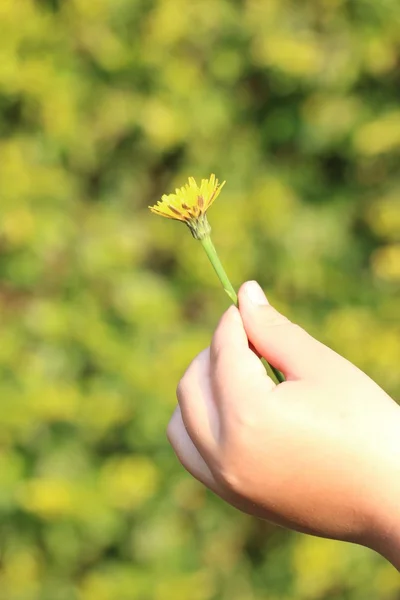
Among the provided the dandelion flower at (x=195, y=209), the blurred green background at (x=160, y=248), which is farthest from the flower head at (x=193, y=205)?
the blurred green background at (x=160, y=248)

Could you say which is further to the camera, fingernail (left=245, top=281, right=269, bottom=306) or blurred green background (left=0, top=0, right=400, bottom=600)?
blurred green background (left=0, top=0, right=400, bottom=600)

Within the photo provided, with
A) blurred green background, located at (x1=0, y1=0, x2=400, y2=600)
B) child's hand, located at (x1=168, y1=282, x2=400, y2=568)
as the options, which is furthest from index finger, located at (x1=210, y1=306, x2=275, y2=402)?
blurred green background, located at (x1=0, y1=0, x2=400, y2=600)

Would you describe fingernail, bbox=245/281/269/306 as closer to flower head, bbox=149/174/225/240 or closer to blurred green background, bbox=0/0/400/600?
flower head, bbox=149/174/225/240

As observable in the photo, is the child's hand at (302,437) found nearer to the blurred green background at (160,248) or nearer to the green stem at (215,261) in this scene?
the green stem at (215,261)

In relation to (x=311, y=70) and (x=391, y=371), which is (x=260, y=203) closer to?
(x=311, y=70)

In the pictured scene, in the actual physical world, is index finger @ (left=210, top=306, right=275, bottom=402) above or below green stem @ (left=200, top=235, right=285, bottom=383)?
below

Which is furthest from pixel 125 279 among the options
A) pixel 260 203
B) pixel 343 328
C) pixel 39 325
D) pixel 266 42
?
pixel 266 42
